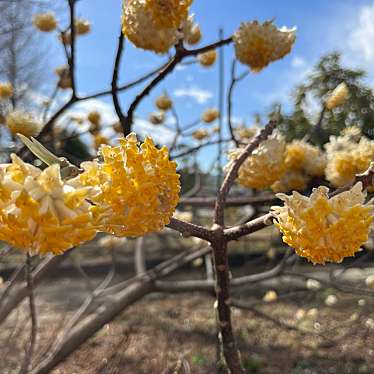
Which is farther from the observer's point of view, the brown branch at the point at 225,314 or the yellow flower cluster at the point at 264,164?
the yellow flower cluster at the point at 264,164

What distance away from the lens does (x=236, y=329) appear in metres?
3.11

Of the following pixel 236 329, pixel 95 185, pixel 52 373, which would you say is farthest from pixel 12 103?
pixel 236 329

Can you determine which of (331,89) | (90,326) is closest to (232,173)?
(90,326)

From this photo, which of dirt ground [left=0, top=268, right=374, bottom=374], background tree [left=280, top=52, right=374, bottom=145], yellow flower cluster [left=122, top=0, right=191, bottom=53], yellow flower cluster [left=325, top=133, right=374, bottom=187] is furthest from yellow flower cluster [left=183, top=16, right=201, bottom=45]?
background tree [left=280, top=52, right=374, bottom=145]

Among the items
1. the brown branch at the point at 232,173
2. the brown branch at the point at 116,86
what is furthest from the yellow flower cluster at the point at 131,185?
the brown branch at the point at 116,86

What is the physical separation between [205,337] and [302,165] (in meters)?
2.24

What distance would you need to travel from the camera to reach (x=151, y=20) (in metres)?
0.80

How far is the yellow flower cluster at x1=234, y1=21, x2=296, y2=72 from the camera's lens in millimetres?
956

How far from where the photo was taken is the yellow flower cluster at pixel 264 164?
0.91 metres

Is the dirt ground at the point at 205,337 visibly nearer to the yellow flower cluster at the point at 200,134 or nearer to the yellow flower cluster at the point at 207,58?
the yellow flower cluster at the point at 200,134

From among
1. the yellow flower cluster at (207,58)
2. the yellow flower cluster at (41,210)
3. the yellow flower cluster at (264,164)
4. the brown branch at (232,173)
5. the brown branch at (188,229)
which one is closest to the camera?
the yellow flower cluster at (41,210)

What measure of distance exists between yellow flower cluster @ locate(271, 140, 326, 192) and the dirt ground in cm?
123

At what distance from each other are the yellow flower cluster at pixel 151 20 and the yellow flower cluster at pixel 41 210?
19.4 inches

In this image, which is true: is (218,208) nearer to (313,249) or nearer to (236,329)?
(313,249)
